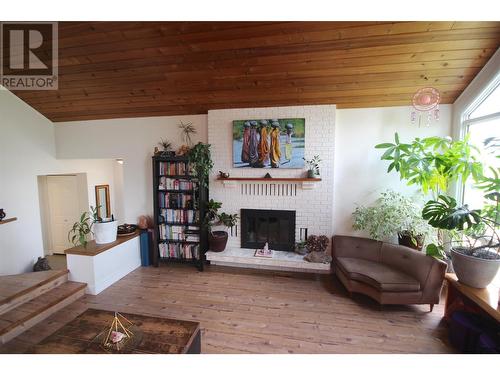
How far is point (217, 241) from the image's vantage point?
364cm

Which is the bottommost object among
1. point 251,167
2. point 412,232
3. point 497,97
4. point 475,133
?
point 412,232

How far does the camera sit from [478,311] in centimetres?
221

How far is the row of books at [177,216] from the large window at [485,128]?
3.68 meters

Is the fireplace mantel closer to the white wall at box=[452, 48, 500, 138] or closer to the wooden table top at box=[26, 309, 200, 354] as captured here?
the white wall at box=[452, 48, 500, 138]

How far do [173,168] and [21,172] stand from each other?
2.61 m

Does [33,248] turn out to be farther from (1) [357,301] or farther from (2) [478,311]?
(2) [478,311]

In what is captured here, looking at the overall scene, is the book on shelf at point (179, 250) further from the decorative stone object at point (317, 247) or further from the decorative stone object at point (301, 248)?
the decorative stone object at point (317, 247)

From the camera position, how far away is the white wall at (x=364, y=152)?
334 cm

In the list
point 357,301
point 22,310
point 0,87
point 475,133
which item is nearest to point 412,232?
point 357,301

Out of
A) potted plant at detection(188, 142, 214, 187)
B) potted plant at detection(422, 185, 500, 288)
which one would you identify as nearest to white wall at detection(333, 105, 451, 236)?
potted plant at detection(422, 185, 500, 288)

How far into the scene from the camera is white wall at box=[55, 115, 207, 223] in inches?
156

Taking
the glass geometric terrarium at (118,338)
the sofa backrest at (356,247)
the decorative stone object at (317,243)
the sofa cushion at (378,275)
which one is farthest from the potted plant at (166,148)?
the sofa cushion at (378,275)
